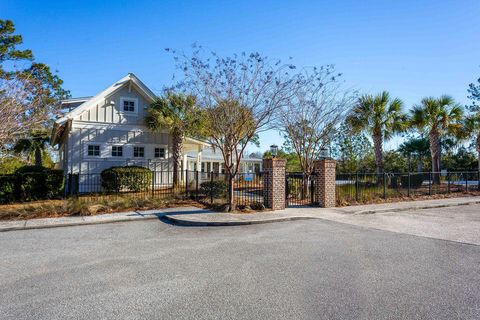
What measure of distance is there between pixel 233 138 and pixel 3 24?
71.1 ft

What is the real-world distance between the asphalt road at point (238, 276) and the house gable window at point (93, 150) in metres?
10.2

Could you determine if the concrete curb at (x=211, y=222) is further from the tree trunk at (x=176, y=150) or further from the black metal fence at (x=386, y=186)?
the tree trunk at (x=176, y=150)

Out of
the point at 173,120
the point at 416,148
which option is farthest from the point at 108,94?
the point at 416,148

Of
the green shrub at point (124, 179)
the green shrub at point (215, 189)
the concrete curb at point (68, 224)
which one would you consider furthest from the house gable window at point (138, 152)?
the concrete curb at point (68, 224)

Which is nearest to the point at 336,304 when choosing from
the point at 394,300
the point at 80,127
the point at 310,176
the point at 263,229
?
the point at 394,300

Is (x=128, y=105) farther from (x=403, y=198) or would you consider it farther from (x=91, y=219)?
(x=403, y=198)

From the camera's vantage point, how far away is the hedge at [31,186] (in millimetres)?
13141

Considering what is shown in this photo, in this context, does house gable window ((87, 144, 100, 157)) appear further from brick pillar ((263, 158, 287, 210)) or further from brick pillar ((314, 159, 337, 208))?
brick pillar ((314, 159, 337, 208))

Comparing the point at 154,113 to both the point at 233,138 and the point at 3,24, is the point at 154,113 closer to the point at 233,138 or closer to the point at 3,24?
the point at 233,138

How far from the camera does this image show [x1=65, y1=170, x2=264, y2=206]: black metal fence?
1425 cm

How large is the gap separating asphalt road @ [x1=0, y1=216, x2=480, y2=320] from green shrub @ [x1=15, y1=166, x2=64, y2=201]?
6.57 m

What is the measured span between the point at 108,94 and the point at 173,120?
4.13 m

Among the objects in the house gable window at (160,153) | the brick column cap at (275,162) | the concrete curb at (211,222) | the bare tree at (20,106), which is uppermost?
the bare tree at (20,106)

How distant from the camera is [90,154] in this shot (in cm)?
1770
